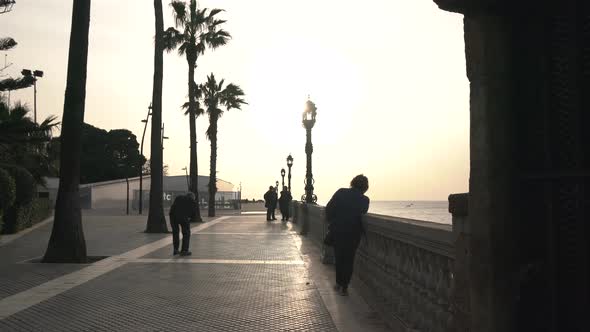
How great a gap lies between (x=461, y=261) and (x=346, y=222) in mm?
4933

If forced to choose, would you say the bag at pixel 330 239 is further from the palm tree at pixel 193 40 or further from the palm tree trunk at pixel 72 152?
the palm tree at pixel 193 40

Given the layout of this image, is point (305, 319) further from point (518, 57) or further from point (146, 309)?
point (518, 57)

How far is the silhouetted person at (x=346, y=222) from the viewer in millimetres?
9305

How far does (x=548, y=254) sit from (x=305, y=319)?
4.82m

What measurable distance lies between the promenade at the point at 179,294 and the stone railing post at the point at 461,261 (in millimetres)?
2830

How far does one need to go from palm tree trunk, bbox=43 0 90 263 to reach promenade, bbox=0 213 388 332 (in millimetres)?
662

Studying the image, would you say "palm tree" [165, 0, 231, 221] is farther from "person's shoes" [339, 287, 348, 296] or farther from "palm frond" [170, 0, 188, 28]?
"person's shoes" [339, 287, 348, 296]

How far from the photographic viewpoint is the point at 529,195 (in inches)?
142

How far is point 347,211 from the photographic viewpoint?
9.32m

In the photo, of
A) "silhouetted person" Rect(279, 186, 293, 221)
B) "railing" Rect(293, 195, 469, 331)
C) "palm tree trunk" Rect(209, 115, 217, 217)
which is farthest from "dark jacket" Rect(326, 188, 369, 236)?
"palm tree trunk" Rect(209, 115, 217, 217)

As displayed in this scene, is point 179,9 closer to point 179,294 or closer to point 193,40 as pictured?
point 193,40

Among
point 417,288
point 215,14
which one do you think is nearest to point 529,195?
point 417,288

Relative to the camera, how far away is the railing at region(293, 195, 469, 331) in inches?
183

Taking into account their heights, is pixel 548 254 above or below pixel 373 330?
above
